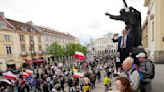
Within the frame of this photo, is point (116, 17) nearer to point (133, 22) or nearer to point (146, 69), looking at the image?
point (133, 22)

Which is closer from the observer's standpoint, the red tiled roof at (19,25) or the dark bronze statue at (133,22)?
the dark bronze statue at (133,22)

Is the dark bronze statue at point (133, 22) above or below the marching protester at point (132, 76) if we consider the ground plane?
above

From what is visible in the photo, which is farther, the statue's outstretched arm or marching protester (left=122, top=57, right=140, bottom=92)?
the statue's outstretched arm

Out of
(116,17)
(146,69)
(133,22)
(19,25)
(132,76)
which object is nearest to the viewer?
(132,76)

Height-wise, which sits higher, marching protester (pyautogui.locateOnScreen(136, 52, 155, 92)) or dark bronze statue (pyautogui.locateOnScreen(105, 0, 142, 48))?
dark bronze statue (pyautogui.locateOnScreen(105, 0, 142, 48))

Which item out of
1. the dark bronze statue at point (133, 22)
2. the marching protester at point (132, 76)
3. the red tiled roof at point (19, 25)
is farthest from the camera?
the red tiled roof at point (19, 25)

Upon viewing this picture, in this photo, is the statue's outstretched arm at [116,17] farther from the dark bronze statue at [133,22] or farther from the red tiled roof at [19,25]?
the red tiled roof at [19,25]

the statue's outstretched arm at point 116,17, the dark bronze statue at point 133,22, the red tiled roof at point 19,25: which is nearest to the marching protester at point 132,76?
the dark bronze statue at point 133,22

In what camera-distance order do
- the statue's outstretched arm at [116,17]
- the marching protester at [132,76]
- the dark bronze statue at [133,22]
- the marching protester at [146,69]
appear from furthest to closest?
the statue's outstretched arm at [116,17], the dark bronze statue at [133,22], the marching protester at [146,69], the marching protester at [132,76]

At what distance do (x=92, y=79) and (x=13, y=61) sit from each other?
31.2 metres

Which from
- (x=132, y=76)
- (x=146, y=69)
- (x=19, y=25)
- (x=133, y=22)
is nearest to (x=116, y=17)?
(x=133, y=22)

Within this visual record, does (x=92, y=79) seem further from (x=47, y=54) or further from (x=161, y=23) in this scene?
(x=47, y=54)

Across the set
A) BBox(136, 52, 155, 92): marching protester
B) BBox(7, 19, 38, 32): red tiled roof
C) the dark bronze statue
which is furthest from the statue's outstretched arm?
BBox(7, 19, 38, 32): red tiled roof

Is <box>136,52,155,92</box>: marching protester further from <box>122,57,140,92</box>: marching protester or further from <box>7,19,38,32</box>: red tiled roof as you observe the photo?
<box>7,19,38,32</box>: red tiled roof
